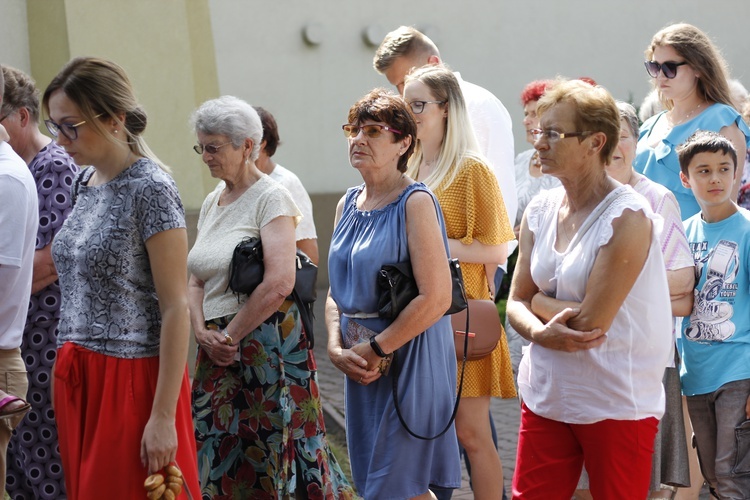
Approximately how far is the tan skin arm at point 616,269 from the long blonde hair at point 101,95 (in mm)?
1485

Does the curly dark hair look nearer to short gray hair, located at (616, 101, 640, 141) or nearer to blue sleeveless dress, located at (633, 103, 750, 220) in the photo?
short gray hair, located at (616, 101, 640, 141)

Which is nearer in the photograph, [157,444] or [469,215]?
[157,444]

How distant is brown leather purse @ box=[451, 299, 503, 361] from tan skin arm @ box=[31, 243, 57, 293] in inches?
67.7

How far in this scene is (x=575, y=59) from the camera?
49.1 ft

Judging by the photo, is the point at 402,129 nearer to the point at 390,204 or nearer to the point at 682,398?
the point at 390,204

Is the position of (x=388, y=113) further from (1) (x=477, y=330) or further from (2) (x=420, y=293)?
(1) (x=477, y=330)

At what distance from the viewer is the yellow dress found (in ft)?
15.3

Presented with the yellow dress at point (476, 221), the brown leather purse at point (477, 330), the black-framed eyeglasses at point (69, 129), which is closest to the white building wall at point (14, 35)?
the yellow dress at point (476, 221)

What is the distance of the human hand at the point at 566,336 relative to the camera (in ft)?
11.2

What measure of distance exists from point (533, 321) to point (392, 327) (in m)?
0.54

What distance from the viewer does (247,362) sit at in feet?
15.6

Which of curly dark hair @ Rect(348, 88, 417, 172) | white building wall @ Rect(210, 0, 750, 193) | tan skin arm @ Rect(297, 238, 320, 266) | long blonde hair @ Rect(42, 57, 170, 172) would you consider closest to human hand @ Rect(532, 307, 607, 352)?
curly dark hair @ Rect(348, 88, 417, 172)

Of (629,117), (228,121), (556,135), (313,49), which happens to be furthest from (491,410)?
(313,49)

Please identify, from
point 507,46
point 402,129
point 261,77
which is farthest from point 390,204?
point 507,46
